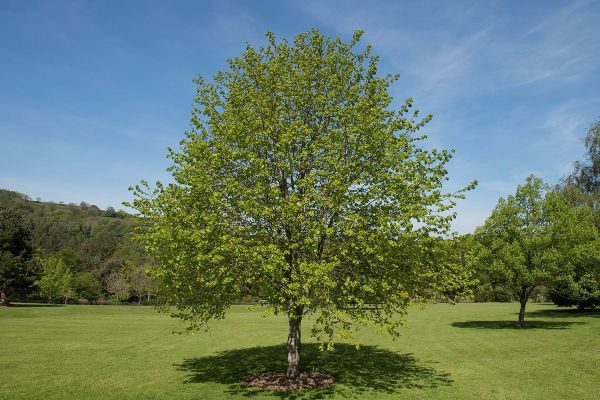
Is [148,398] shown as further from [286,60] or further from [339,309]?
[286,60]

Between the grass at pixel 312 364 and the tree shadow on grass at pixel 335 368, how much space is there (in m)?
0.06

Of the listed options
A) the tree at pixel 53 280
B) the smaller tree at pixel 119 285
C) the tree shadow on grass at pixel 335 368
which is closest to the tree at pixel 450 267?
the tree shadow on grass at pixel 335 368

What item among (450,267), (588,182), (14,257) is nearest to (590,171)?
(588,182)

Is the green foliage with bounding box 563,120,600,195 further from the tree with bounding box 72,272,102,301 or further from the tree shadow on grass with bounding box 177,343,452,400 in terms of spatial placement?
the tree with bounding box 72,272,102,301

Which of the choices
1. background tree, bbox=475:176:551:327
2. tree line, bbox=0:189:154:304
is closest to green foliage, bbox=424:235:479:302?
tree line, bbox=0:189:154:304

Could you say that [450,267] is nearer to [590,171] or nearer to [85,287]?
[590,171]

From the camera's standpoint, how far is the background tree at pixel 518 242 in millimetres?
40641

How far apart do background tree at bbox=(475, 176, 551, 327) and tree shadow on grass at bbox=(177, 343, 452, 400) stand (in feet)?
53.9

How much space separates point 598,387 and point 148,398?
20.2 metres

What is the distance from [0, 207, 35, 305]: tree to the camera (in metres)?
73.1

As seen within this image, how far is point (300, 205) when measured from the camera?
54.9 feet

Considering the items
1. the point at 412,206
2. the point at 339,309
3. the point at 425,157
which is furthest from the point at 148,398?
the point at 425,157

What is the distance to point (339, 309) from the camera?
18375 mm

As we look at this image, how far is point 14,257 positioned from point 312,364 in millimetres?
68199
